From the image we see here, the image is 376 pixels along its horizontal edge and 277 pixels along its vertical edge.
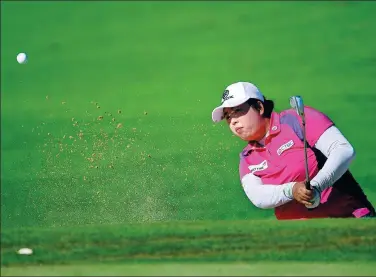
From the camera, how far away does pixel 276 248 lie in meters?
3.36

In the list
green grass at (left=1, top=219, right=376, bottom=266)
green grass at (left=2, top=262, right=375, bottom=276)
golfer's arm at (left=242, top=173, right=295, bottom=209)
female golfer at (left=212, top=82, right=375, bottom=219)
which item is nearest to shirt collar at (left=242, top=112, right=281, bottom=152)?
female golfer at (left=212, top=82, right=375, bottom=219)

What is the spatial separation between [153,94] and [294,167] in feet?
5.89

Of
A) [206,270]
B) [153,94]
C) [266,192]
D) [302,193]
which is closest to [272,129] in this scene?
[266,192]

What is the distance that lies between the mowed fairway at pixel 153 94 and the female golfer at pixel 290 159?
229 mm

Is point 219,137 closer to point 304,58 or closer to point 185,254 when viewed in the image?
point 304,58

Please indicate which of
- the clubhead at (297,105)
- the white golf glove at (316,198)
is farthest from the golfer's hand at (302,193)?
the clubhead at (297,105)

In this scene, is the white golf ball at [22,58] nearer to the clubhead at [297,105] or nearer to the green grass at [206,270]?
the clubhead at [297,105]

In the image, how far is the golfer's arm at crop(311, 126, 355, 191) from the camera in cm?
392

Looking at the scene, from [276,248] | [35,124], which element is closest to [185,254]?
[276,248]

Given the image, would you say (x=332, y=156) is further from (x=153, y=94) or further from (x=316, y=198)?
(x=153, y=94)

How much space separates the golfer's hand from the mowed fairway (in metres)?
0.39

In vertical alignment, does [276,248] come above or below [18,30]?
below

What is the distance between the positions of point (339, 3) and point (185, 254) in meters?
3.40

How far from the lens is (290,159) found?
4059mm
